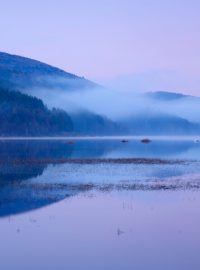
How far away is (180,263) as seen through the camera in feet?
56.5

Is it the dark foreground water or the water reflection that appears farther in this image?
the water reflection

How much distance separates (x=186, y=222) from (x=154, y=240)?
165 inches

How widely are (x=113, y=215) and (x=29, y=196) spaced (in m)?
8.27

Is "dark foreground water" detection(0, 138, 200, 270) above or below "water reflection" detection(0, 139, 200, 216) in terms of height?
below

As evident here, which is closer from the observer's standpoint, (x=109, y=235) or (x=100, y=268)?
(x=100, y=268)

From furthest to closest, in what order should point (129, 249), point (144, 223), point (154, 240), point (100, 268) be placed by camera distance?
point (144, 223), point (154, 240), point (129, 249), point (100, 268)

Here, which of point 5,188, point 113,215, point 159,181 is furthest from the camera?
point 159,181

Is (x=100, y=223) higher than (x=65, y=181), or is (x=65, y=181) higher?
(x=65, y=181)

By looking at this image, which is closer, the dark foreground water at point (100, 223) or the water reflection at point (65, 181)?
the dark foreground water at point (100, 223)

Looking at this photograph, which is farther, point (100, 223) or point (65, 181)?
point (65, 181)

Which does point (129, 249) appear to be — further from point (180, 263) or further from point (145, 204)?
point (145, 204)

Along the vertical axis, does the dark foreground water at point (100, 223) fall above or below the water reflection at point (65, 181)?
below

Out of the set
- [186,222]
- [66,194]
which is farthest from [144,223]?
[66,194]

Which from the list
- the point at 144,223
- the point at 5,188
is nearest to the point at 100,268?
the point at 144,223
